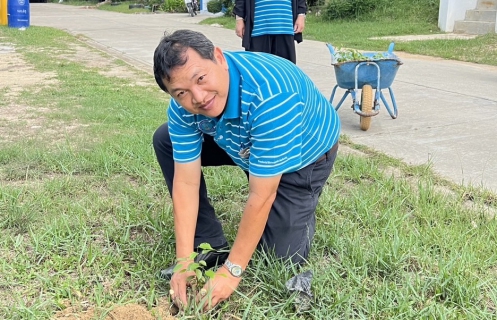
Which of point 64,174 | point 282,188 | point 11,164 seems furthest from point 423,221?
point 11,164

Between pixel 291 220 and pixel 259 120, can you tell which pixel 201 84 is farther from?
pixel 291 220

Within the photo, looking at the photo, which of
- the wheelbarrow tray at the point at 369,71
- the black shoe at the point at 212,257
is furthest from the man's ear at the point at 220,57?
the wheelbarrow tray at the point at 369,71

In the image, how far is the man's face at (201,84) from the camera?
71.6 inches

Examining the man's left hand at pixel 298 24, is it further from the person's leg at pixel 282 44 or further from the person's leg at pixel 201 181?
the person's leg at pixel 201 181

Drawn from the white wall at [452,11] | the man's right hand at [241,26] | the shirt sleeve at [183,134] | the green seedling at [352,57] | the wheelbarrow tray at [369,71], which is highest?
the white wall at [452,11]

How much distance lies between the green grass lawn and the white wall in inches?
360

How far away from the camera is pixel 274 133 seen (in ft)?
6.44

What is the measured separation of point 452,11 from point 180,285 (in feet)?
38.5

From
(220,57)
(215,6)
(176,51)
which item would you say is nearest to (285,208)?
(220,57)

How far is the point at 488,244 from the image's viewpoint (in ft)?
8.10

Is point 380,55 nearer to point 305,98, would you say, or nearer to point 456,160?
point 456,160

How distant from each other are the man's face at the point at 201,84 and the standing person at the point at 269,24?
123 inches

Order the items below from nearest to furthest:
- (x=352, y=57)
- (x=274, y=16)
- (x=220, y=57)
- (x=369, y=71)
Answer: (x=220, y=57)
(x=369, y=71)
(x=352, y=57)
(x=274, y=16)

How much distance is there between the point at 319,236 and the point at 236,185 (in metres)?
0.79
